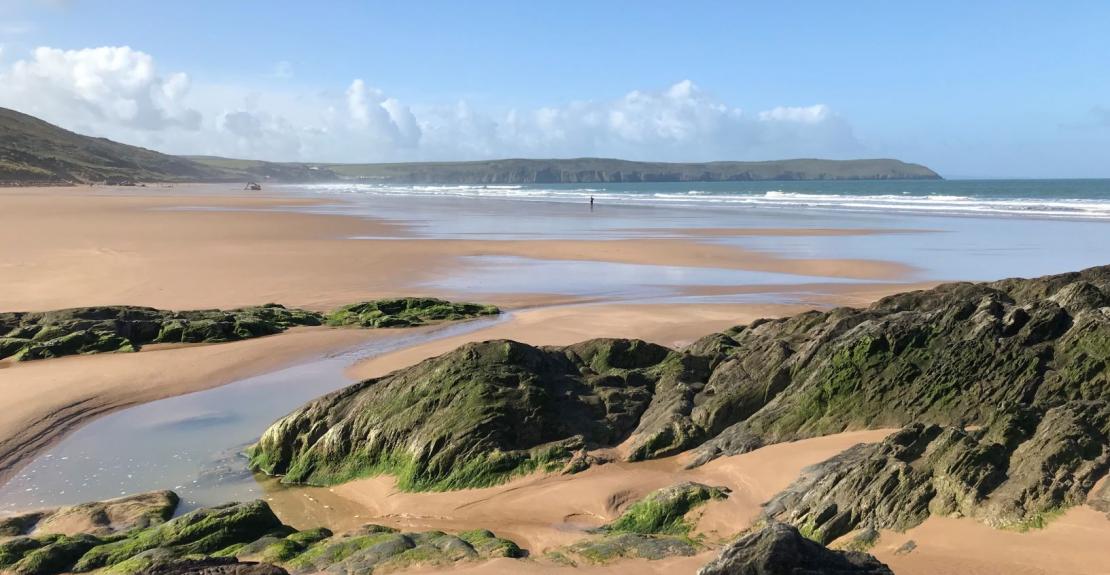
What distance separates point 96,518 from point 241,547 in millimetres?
2008

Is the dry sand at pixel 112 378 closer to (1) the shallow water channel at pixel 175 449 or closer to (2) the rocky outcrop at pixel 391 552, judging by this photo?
(1) the shallow water channel at pixel 175 449

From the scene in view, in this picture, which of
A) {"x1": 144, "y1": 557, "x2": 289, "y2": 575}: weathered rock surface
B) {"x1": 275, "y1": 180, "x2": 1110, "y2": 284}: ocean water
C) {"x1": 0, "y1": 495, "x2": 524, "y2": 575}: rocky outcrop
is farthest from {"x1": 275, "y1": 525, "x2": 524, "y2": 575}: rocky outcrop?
{"x1": 275, "y1": 180, "x2": 1110, "y2": 284}: ocean water

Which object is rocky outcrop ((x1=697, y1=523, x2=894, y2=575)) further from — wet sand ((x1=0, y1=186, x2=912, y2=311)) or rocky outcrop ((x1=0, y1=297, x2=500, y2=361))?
wet sand ((x1=0, y1=186, x2=912, y2=311))

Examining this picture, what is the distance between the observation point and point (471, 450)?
28.9 ft

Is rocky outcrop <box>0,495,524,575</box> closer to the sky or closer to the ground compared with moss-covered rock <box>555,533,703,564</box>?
closer to the ground

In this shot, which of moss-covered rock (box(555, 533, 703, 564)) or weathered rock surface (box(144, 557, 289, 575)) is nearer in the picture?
weathered rock surface (box(144, 557, 289, 575))

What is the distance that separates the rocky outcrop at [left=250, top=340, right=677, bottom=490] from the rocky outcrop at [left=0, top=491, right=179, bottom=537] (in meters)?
1.57

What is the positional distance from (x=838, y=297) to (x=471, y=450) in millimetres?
14642

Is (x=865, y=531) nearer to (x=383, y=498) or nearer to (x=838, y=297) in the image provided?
(x=383, y=498)

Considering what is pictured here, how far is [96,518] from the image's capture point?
7715 millimetres

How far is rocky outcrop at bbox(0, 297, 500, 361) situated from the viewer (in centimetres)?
1524

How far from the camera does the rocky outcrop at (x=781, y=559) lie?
15.4 ft

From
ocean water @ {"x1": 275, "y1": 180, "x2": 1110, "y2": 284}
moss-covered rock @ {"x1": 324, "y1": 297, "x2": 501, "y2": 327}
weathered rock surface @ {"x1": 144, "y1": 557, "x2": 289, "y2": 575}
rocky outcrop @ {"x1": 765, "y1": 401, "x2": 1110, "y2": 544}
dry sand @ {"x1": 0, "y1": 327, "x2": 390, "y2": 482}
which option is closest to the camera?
weathered rock surface @ {"x1": 144, "y1": 557, "x2": 289, "y2": 575}

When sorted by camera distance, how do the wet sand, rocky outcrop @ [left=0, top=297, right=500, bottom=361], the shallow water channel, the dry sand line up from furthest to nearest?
the wet sand, rocky outcrop @ [left=0, top=297, right=500, bottom=361], the dry sand, the shallow water channel
